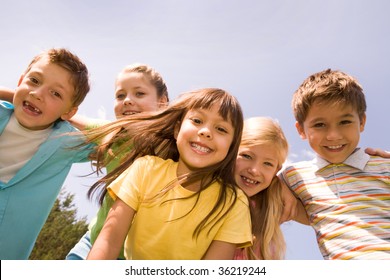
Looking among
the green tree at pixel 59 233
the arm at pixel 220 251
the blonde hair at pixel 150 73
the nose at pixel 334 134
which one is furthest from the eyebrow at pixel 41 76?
the green tree at pixel 59 233

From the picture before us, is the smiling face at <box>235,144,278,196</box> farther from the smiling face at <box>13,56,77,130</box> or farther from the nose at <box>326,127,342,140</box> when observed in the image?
the smiling face at <box>13,56,77,130</box>

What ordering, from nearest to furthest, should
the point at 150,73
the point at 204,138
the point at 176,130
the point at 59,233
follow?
the point at 204,138 < the point at 176,130 < the point at 150,73 < the point at 59,233

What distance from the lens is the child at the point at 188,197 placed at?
2.60 m

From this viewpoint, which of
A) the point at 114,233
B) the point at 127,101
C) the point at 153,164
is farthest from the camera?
the point at 127,101

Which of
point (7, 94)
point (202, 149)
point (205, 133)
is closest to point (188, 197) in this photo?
point (202, 149)

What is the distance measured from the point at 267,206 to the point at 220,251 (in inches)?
41.0

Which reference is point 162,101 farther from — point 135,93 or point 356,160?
point 356,160

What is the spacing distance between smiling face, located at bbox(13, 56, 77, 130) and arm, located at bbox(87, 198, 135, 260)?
4.62 feet

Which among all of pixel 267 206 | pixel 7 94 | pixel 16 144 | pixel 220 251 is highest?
pixel 7 94

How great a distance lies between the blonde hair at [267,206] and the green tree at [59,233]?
16.9 metres

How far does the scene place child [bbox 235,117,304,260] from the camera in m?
3.33

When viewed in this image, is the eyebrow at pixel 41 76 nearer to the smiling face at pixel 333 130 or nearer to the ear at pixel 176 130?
the ear at pixel 176 130

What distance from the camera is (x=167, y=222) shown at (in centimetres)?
262
